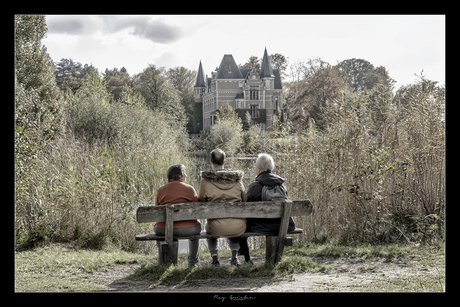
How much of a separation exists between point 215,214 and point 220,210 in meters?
0.07

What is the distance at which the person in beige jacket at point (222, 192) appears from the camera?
14.2ft

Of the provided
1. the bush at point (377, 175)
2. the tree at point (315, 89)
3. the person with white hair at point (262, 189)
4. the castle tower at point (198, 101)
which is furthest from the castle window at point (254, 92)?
the person with white hair at point (262, 189)

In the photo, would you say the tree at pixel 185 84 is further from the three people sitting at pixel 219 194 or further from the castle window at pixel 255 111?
the three people sitting at pixel 219 194

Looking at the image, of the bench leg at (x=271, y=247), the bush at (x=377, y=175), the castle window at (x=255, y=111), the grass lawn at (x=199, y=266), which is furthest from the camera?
the castle window at (x=255, y=111)

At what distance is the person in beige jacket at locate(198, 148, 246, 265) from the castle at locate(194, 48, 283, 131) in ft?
141

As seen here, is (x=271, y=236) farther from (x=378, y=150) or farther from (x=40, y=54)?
(x=40, y=54)

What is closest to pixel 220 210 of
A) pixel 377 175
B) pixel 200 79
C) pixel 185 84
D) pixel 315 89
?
pixel 377 175

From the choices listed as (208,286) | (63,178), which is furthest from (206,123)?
(208,286)

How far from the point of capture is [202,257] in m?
5.71

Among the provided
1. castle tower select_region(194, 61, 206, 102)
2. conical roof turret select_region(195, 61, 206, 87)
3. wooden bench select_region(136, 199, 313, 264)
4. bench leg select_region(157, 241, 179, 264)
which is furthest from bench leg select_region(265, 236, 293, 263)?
conical roof turret select_region(195, 61, 206, 87)

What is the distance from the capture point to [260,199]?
4656 mm

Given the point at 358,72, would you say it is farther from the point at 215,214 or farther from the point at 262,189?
the point at 215,214

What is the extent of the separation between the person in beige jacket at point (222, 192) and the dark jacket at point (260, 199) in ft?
0.61

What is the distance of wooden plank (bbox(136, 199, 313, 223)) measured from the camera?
13.3ft
